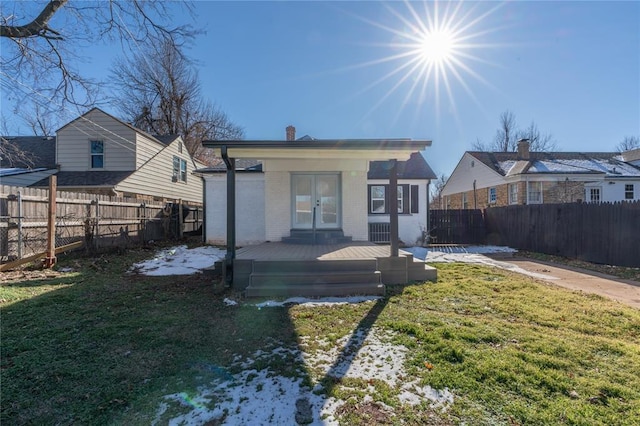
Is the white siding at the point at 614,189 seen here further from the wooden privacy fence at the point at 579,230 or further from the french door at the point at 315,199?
the french door at the point at 315,199

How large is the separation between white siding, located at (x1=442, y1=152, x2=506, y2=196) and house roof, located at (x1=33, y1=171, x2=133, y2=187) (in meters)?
20.7

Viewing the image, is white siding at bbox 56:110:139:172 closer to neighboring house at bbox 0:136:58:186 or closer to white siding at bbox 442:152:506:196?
neighboring house at bbox 0:136:58:186

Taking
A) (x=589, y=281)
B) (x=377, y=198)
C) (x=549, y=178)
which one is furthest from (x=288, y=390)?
(x=549, y=178)

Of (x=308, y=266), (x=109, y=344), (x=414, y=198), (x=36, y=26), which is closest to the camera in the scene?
(x=109, y=344)

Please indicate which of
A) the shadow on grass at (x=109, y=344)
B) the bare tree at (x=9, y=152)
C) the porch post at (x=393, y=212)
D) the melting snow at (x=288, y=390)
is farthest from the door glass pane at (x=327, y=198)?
the bare tree at (x=9, y=152)

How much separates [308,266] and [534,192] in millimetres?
17011

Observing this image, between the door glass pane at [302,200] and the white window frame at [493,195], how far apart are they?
14934 millimetres

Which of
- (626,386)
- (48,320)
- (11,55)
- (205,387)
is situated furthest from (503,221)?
(11,55)

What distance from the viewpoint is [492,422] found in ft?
7.16

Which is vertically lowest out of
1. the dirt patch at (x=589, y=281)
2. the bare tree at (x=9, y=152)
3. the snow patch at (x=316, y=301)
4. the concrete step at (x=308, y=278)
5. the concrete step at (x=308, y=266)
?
the dirt patch at (x=589, y=281)

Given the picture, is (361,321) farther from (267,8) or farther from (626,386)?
(267,8)

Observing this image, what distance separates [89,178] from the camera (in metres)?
13.1

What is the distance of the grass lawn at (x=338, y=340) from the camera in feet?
7.66

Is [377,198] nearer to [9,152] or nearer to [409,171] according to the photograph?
[409,171]
